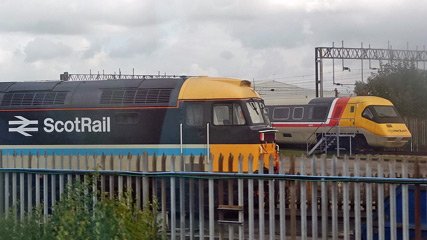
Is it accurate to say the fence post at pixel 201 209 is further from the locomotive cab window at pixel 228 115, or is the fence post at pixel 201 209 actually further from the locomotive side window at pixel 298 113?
the locomotive side window at pixel 298 113

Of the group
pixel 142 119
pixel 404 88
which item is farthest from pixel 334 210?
pixel 404 88

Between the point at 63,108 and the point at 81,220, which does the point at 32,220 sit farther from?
the point at 63,108

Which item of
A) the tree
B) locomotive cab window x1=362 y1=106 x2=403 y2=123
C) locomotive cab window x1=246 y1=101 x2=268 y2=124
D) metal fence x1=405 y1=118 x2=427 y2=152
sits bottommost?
metal fence x1=405 y1=118 x2=427 y2=152

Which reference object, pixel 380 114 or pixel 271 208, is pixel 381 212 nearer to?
pixel 271 208

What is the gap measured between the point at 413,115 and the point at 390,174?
38234 millimetres

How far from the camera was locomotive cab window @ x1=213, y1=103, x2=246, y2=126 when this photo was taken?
55.3 feet

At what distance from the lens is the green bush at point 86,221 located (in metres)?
7.67

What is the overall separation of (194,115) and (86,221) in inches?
358

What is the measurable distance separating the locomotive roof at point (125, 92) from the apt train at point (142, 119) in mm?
24

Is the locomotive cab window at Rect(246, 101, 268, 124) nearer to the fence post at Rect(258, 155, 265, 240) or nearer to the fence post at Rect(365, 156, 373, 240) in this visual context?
the fence post at Rect(258, 155, 265, 240)

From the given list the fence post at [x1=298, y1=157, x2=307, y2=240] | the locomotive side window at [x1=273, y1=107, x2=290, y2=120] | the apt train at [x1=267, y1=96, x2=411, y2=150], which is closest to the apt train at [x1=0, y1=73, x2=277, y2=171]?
the fence post at [x1=298, y1=157, x2=307, y2=240]

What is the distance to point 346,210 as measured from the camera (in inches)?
305

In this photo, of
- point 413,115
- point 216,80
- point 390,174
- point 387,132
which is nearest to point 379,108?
point 387,132

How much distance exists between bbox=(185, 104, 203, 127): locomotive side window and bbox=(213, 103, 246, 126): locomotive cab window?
353mm
